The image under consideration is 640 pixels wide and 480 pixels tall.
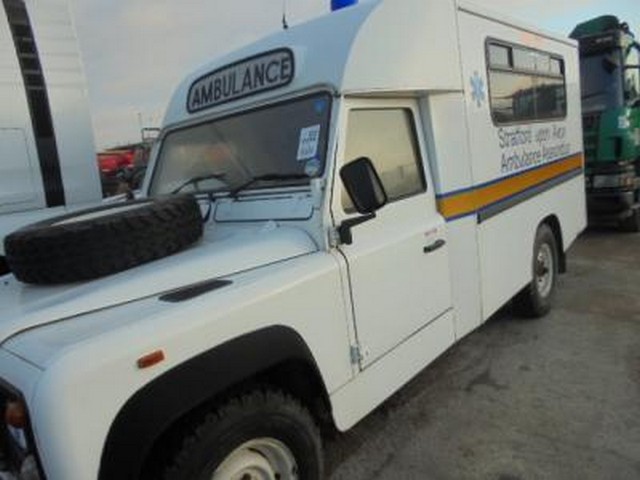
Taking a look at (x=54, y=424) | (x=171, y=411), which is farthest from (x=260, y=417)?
(x=54, y=424)

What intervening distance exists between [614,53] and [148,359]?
9428mm

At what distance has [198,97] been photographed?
162 inches

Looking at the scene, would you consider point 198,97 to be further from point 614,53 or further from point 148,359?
point 614,53

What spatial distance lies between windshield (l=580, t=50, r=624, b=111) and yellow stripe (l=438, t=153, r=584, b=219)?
3.80m

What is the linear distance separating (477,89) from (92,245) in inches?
118

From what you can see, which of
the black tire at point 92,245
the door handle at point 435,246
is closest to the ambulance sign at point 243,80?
the black tire at point 92,245

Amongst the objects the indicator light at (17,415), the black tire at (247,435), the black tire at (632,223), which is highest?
the indicator light at (17,415)

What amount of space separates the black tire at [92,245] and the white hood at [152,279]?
0.17 ft

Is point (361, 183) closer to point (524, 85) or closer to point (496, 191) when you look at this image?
point (496, 191)

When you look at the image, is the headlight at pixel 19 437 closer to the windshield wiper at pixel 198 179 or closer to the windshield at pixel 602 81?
the windshield wiper at pixel 198 179

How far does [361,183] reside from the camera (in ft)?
9.70

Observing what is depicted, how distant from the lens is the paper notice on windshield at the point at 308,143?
10.7 ft

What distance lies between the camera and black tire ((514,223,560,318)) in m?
5.61

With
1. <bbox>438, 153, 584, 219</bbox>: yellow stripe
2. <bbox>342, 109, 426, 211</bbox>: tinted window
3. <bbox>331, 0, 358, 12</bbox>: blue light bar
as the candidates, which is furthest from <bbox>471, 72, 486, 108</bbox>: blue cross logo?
<bbox>331, 0, 358, 12</bbox>: blue light bar
